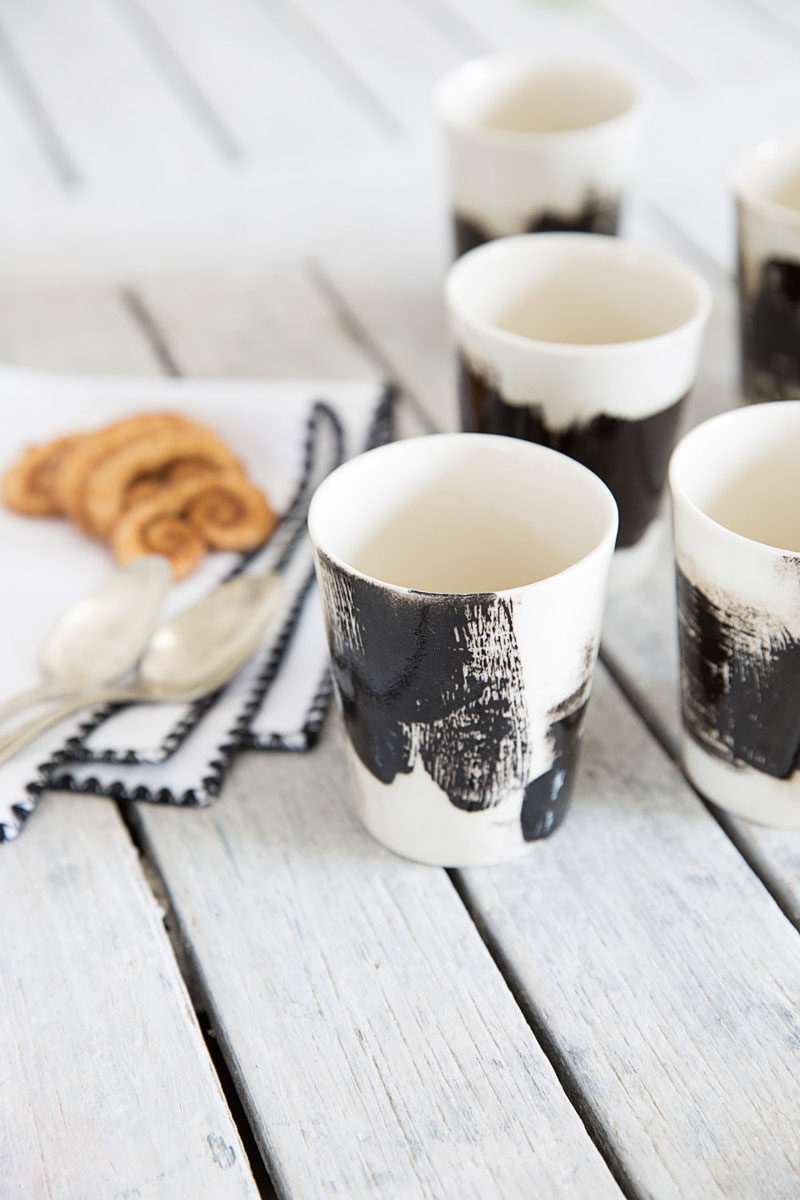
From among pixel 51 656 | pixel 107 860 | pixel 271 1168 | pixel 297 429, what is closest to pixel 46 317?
pixel 297 429

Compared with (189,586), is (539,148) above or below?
above

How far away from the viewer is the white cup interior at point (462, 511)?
1.53 ft

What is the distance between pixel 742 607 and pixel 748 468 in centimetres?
9

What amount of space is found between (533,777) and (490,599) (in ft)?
0.31

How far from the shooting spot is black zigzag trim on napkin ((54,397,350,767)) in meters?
0.52

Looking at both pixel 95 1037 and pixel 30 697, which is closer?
pixel 95 1037

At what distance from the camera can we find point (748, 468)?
51 cm

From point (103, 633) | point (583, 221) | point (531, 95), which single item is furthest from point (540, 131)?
point (103, 633)

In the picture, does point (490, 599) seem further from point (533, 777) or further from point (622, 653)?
point (622, 653)

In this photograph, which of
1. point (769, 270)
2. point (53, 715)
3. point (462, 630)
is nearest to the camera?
point (462, 630)

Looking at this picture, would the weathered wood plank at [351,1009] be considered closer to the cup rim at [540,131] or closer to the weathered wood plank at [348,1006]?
the weathered wood plank at [348,1006]

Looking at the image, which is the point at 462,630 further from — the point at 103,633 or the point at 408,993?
the point at 103,633

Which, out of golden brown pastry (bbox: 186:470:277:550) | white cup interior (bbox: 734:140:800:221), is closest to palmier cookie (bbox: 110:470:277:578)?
golden brown pastry (bbox: 186:470:277:550)

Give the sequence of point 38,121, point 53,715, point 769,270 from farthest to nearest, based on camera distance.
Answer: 1. point 38,121
2. point 769,270
3. point 53,715
